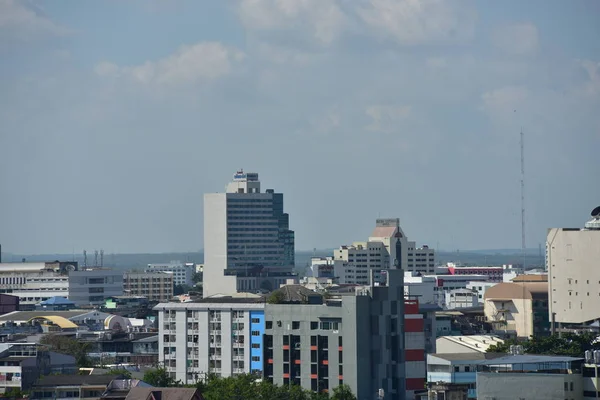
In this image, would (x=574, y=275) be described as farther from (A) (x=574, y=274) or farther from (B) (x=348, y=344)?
(B) (x=348, y=344)

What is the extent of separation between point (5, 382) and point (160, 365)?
15.8 m

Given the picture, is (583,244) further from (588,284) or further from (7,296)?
(7,296)

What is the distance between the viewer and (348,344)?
315 ft

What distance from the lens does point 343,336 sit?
96375mm

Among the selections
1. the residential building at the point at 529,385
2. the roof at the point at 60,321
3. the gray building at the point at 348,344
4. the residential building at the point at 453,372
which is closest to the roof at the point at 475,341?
the gray building at the point at 348,344

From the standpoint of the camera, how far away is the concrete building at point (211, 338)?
355 feet

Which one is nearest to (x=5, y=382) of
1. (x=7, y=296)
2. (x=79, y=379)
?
(x=79, y=379)

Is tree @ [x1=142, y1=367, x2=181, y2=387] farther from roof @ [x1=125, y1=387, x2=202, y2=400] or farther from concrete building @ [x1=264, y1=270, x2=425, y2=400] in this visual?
roof @ [x1=125, y1=387, x2=202, y2=400]

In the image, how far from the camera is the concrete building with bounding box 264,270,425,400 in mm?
95688

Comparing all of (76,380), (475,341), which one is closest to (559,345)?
(475,341)

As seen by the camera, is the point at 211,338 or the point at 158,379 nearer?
the point at 158,379

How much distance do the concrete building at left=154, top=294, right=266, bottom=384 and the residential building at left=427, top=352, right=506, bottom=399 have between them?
24.2 m

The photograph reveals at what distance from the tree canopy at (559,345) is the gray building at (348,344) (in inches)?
348

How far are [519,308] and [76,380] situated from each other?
65.4m
